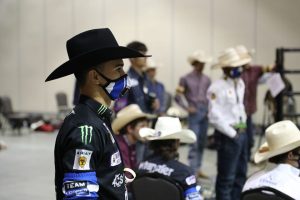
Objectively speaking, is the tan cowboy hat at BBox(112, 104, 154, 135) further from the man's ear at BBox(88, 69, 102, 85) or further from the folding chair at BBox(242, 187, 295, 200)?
the man's ear at BBox(88, 69, 102, 85)

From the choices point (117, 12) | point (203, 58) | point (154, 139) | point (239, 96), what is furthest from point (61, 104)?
point (154, 139)

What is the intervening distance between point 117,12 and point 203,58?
4737 mm

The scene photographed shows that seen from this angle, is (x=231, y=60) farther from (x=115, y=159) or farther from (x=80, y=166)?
(x=80, y=166)

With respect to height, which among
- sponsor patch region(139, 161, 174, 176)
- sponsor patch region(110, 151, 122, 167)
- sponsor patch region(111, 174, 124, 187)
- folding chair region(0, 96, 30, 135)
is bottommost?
folding chair region(0, 96, 30, 135)

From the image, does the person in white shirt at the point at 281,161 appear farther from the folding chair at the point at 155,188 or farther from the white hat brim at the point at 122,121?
the white hat brim at the point at 122,121

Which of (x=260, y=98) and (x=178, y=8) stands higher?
(x=178, y=8)

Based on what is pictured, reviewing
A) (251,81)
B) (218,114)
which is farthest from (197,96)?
(218,114)

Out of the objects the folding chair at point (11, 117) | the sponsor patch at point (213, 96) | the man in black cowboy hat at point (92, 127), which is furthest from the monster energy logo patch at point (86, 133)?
the folding chair at point (11, 117)

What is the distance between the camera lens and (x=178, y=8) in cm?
1008

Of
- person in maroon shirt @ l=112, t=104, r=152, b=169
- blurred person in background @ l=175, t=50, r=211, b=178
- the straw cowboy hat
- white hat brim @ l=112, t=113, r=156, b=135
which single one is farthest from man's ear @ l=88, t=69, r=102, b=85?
blurred person in background @ l=175, t=50, r=211, b=178

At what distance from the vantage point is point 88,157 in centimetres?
157

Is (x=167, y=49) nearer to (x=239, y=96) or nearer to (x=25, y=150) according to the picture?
(x=25, y=150)

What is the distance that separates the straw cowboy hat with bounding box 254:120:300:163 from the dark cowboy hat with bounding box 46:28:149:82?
137cm

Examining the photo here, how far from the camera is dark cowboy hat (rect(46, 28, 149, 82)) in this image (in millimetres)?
1683
